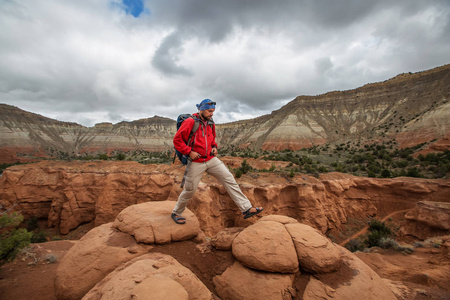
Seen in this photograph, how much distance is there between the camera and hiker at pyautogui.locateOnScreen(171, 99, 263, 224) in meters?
3.78

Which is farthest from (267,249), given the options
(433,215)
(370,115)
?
(370,115)

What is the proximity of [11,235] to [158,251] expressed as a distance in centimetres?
580

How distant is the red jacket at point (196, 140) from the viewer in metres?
3.70

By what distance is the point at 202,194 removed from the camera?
40.8ft

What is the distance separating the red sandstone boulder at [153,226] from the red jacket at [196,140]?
178 cm

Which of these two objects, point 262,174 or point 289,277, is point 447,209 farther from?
point 289,277

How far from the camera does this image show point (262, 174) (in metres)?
15.3

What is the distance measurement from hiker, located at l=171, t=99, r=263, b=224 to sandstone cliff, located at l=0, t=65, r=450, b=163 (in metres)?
31.5

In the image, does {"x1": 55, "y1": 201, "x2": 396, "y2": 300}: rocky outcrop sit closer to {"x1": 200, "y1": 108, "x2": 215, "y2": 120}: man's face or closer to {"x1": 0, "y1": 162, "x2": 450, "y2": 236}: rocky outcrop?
{"x1": 200, "y1": 108, "x2": 215, "y2": 120}: man's face

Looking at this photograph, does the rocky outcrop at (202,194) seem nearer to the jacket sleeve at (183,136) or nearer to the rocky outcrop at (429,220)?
the rocky outcrop at (429,220)

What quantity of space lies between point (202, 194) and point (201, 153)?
9.06 m

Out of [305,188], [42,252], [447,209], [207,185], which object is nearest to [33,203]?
[42,252]

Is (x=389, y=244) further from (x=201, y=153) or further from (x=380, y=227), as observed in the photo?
(x=201, y=153)

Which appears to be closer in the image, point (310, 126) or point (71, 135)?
point (310, 126)
